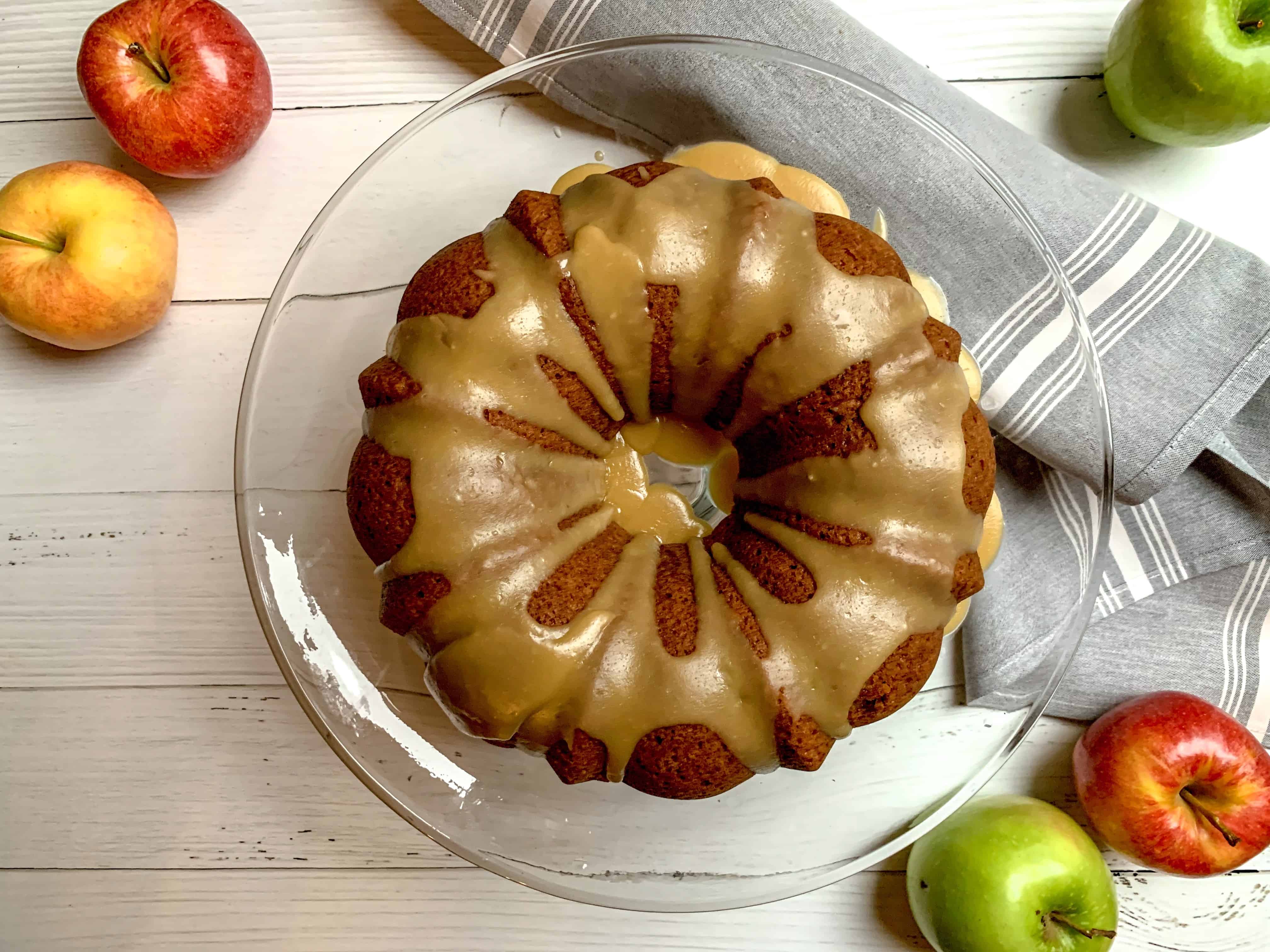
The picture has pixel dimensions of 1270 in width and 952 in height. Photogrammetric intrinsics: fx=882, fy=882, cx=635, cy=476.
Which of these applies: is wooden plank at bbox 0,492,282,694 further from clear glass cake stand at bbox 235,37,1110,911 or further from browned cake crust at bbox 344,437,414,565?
browned cake crust at bbox 344,437,414,565

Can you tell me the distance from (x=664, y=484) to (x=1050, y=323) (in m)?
0.57

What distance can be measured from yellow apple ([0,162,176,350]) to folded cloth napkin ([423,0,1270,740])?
0.54 metres

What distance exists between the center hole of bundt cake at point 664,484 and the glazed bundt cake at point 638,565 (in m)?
0.13

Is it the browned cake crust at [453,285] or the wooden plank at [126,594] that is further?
the wooden plank at [126,594]

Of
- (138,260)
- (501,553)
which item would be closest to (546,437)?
(501,553)

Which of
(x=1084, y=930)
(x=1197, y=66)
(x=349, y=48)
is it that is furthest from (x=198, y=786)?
(x=1197, y=66)

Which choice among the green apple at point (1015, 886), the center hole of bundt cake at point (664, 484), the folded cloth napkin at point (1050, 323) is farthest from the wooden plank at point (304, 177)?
the green apple at point (1015, 886)

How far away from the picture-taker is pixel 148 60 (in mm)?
1273

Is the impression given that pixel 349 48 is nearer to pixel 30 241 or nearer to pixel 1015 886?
pixel 30 241

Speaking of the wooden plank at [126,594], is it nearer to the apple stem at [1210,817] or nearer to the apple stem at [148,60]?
the apple stem at [148,60]

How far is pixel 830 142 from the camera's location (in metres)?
1.23

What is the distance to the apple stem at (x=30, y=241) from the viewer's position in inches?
49.3

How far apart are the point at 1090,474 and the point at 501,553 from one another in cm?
82

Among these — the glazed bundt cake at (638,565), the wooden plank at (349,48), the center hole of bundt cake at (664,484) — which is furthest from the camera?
the wooden plank at (349,48)
